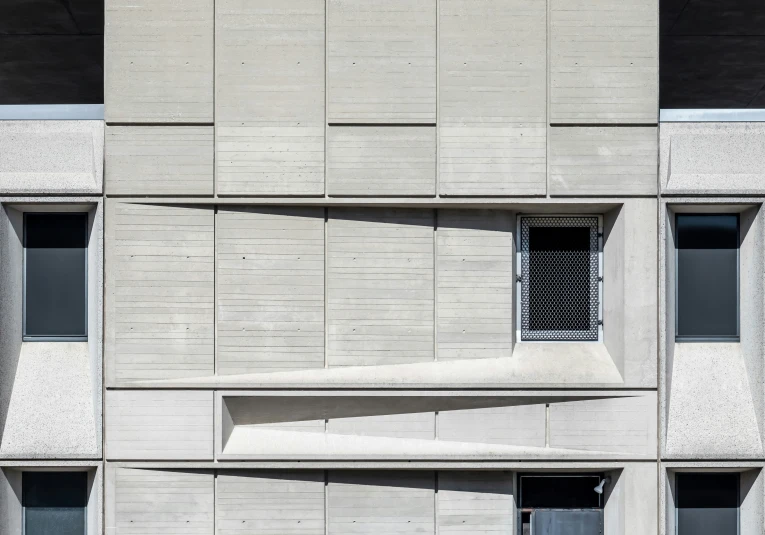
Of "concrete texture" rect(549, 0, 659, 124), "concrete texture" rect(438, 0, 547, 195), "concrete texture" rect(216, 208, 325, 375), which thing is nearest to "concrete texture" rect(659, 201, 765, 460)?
"concrete texture" rect(549, 0, 659, 124)

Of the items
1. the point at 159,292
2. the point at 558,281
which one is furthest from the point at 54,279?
the point at 558,281

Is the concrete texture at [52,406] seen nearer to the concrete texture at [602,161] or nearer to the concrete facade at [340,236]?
the concrete facade at [340,236]

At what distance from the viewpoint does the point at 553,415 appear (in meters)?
8.05

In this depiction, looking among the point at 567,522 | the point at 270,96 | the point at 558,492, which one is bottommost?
the point at 567,522

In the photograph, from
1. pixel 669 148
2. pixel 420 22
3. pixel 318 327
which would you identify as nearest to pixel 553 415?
pixel 318 327

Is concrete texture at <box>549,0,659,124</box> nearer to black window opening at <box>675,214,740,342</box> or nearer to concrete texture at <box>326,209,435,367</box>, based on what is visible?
black window opening at <box>675,214,740,342</box>

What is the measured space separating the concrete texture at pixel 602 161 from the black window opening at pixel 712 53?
3.96 metres

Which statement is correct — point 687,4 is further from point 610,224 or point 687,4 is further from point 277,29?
point 277,29

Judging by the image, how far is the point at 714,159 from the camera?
8.00 m

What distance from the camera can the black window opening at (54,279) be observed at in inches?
325

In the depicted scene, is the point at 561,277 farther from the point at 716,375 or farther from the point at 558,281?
the point at 716,375

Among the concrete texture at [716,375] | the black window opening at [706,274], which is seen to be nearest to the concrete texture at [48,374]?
the concrete texture at [716,375]

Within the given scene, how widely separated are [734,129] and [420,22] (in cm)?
456

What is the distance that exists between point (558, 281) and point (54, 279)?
7.26m
